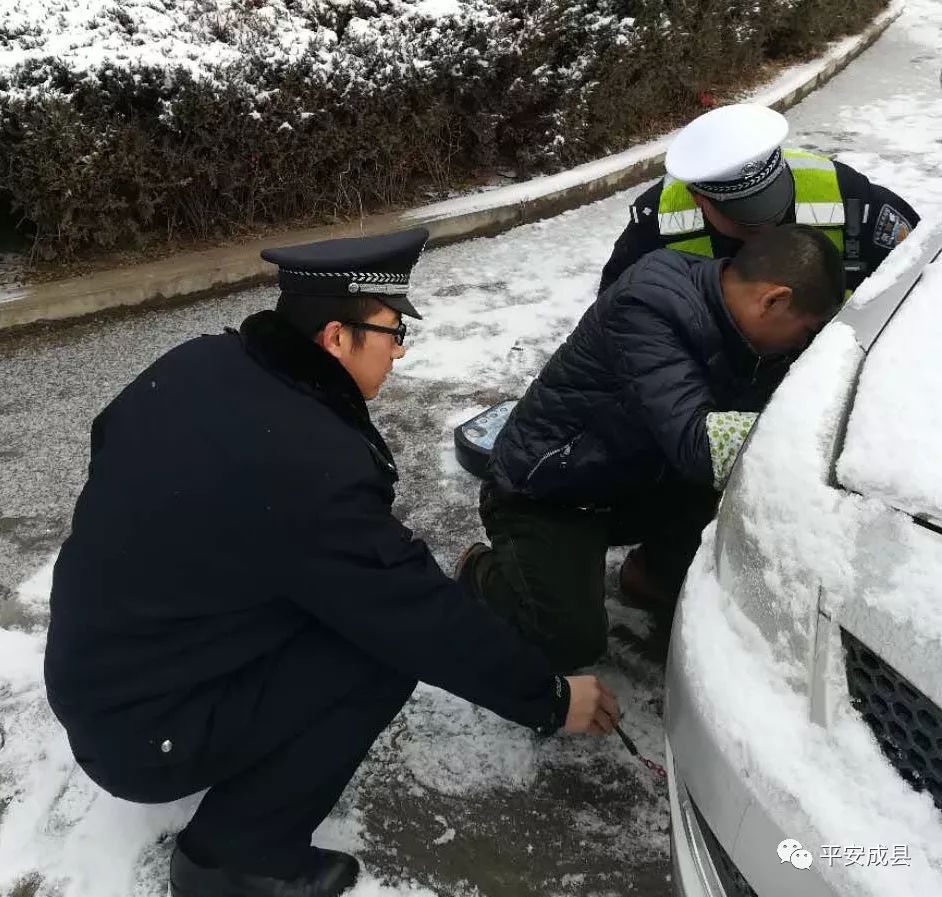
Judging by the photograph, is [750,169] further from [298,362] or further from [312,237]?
[312,237]

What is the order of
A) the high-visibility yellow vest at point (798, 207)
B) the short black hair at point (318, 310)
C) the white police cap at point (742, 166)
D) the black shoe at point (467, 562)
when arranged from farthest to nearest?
the high-visibility yellow vest at point (798, 207) < the white police cap at point (742, 166) < the black shoe at point (467, 562) < the short black hair at point (318, 310)

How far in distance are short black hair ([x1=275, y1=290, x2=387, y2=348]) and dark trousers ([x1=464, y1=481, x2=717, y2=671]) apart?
38.0 inches

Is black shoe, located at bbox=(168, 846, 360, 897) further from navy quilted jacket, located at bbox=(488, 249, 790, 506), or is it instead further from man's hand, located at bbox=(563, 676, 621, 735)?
navy quilted jacket, located at bbox=(488, 249, 790, 506)

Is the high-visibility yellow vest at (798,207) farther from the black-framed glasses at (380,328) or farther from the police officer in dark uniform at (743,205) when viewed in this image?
the black-framed glasses at (380,328)

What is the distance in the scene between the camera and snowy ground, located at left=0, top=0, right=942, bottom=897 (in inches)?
69.4

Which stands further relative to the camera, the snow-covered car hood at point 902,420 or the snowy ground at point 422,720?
the snowy ground at point 422,720

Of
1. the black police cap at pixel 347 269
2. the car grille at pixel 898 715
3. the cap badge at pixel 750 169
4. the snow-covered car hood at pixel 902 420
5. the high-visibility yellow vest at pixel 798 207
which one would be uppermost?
the black police cap at pixel 347 269

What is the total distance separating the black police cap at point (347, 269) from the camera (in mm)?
1449

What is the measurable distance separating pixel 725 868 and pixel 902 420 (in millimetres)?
713

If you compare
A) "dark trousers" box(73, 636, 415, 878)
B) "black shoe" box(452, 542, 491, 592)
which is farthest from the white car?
"black shoe" box(452, 542, 491, 592)

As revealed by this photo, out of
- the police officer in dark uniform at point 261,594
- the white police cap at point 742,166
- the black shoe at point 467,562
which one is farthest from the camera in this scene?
the white police cap at point 742,166

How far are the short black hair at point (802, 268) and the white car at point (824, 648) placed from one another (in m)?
0.39

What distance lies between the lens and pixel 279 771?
160 cm

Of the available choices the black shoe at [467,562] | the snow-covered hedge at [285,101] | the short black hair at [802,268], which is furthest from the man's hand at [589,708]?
the snow-covered hedge at [285,101]
